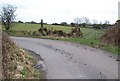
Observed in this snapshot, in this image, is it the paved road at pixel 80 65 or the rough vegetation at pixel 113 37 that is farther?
the rough vegetation at pixel 113 37

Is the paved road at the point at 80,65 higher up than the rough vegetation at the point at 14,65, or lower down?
lower down

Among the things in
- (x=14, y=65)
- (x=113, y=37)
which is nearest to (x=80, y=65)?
(x=14, y=65)

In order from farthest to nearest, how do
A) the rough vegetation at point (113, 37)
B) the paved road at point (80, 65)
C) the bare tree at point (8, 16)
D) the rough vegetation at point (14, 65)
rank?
A: the bare tree at point (8, 16)
the rough vegetation at point (113, 37)
the paved road at point (80, 65)
the rough vegetation at point (14, 65)

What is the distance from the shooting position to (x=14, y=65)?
14.7 m

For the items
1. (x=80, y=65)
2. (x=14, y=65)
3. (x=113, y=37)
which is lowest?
(x=80, y=65)

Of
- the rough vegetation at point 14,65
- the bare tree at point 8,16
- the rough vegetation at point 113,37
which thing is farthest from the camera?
the bare tree at point 8,16

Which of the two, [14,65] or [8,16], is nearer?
[14,65]

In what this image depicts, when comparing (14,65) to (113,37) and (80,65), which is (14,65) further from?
(113,37)

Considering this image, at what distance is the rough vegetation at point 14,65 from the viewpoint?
44.7 ft

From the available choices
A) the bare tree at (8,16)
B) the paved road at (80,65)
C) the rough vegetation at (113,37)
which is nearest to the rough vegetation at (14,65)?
the paved road at (80,65)

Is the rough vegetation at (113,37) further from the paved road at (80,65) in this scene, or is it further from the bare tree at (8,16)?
the bare tree at (8,16)

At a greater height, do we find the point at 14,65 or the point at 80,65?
the point at 14,65

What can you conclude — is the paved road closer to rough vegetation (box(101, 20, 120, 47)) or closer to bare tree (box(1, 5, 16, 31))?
rough vegetation (box(101, 20, 120, 47))

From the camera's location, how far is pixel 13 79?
42.3ft
